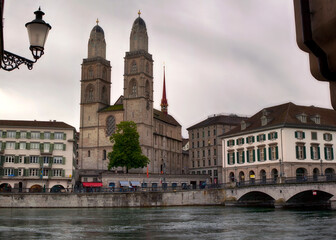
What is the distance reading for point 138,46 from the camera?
333 feet

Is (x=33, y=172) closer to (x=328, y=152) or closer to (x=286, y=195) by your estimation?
(x=286, y=195)

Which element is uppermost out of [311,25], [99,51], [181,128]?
[99,51]

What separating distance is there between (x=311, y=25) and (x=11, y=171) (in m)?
78.0

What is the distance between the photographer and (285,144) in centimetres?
6581

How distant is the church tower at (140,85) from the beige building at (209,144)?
572 inches

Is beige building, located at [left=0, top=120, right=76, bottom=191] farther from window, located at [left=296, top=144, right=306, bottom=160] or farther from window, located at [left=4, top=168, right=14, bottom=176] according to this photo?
window, located at [left=296, top=144, right=306, bottom=160]

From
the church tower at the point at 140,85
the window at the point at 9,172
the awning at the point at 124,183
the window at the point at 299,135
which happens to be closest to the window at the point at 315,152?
the window at the point at 299,135

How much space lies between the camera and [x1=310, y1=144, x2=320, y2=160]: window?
67.4 metres

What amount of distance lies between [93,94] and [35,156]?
2838 cm

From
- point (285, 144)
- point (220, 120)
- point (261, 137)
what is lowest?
point (285, 144)

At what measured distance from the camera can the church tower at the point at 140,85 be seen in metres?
97.1

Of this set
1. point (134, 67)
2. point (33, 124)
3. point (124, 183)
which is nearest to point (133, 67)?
point (134, 67)

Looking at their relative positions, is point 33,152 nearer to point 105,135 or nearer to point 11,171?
point 11,171

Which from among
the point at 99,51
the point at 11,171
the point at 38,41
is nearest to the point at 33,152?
the point at 11,171
